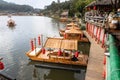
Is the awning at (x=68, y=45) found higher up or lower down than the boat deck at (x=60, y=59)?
higher up

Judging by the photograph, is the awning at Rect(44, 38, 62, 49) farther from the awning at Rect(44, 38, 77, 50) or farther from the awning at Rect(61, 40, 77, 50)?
→ the awning at Rect(61, 40, 77, 50)

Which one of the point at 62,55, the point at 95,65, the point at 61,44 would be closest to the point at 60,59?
the point at 62,55

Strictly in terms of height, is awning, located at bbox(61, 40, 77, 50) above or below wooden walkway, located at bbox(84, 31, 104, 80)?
above

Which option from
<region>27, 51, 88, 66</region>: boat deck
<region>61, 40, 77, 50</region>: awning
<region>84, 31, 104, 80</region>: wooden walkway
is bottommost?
<region>27, 51, 88, 66</region>: boat deck

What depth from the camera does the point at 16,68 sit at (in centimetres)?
2197

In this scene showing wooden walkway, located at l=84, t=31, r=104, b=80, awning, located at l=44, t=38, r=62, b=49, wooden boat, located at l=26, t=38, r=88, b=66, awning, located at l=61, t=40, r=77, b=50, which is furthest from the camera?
awning, located at l=44, t=38, r=62, b=49

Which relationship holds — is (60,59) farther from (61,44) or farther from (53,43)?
(53,43)

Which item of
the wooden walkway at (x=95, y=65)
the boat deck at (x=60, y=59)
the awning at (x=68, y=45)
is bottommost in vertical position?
the boat deck at (x=60, y=59)

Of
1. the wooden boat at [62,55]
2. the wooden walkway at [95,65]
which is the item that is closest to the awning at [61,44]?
the wooden boat at [62,55]

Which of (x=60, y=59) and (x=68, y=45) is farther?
(x=60, y=59)

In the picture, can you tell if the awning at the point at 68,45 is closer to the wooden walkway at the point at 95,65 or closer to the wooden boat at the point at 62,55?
the wooden boat at the point at 62,55

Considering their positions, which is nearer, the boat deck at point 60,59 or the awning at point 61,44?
the boat deck at point 60,59

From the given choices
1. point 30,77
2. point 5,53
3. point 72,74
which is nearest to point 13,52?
point 5,53

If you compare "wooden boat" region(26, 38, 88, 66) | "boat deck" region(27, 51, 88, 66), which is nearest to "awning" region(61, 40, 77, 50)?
"wooden boat" region(26, 38, 88, 66)
